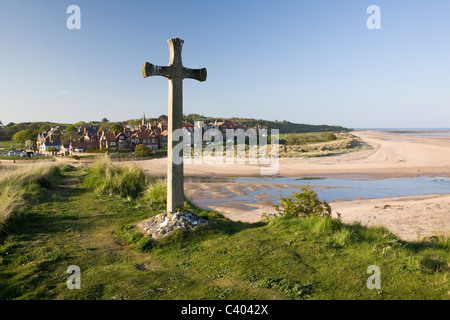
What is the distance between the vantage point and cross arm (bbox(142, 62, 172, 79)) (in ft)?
21.1

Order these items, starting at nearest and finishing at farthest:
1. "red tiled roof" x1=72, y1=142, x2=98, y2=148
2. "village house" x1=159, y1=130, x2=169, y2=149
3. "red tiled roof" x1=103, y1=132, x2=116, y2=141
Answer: "red tiled roof" x1=72, y1=142, x2=98, y2=148 < "red tiled roof" x1=103, y1=132, x2=116, y2=141 < "village house" x1=159, y1=130, x2=169, y2=149

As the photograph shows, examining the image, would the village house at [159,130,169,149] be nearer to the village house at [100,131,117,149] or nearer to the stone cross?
the village house at [100,131,117,149]

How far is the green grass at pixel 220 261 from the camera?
12.5 feet

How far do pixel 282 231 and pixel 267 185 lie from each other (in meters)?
14.4

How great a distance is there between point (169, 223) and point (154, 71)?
3.91 m

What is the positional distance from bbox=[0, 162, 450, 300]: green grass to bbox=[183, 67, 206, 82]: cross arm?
4.22 metres

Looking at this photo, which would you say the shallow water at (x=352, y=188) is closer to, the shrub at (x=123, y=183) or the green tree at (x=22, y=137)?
the shrub at (x=123, y=183)

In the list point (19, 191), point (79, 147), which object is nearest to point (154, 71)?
point (19, 191)

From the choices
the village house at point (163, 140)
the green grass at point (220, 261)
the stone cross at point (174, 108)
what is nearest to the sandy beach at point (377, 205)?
the green grass at point (220, 261)

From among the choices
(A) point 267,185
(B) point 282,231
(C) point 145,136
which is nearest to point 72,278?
(B) point 282,231

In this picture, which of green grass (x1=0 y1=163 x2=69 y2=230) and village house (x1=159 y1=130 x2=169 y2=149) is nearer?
green grass (x1=0 y1=163 x2=69 y2=230)

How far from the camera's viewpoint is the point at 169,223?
21.5 feet

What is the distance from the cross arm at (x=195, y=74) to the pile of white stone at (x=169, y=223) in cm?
382

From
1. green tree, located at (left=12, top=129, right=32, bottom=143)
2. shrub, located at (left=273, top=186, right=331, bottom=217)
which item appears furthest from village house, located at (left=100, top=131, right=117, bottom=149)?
shrub, located at (left=273, top=186, right=331, bottom=217)
